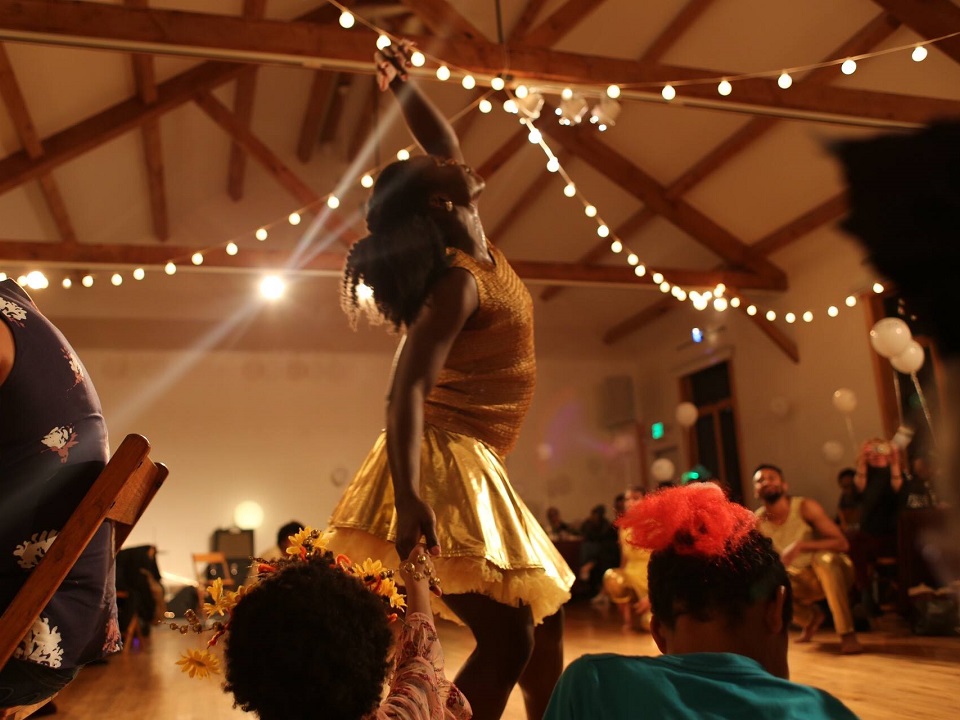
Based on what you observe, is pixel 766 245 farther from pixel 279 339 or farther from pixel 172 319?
pixel 172 319

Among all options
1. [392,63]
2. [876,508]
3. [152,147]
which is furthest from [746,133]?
[392,63]

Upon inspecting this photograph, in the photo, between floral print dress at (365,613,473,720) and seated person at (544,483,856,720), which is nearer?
seated person at (544,483,856,720)

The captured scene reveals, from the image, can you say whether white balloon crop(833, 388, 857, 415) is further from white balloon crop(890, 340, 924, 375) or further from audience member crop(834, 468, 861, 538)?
white balloon crop(890, 340, 924, 375)

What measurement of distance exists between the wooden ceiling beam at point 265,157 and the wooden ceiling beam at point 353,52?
2248mm

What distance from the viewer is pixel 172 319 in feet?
31.8

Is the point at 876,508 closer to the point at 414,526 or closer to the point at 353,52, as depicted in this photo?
the point at 353,52

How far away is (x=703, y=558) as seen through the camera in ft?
3.10

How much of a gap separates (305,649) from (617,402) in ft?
33.8

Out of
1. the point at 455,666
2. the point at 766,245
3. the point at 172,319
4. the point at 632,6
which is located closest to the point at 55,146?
the point at 172,319

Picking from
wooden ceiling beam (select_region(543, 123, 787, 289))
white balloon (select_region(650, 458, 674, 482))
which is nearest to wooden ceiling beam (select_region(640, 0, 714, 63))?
wooden ceiling beam (select_region(543, 123, 787, 289))

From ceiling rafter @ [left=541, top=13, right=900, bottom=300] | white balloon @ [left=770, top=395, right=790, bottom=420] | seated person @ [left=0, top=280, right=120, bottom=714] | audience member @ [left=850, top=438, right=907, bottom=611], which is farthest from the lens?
white balloon @ [left=770, top=395, right=790, bottom=420]

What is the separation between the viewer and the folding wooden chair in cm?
99

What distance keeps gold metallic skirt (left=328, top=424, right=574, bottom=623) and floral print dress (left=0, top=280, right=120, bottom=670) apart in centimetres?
38

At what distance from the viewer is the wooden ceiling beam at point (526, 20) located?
23.3 feet
